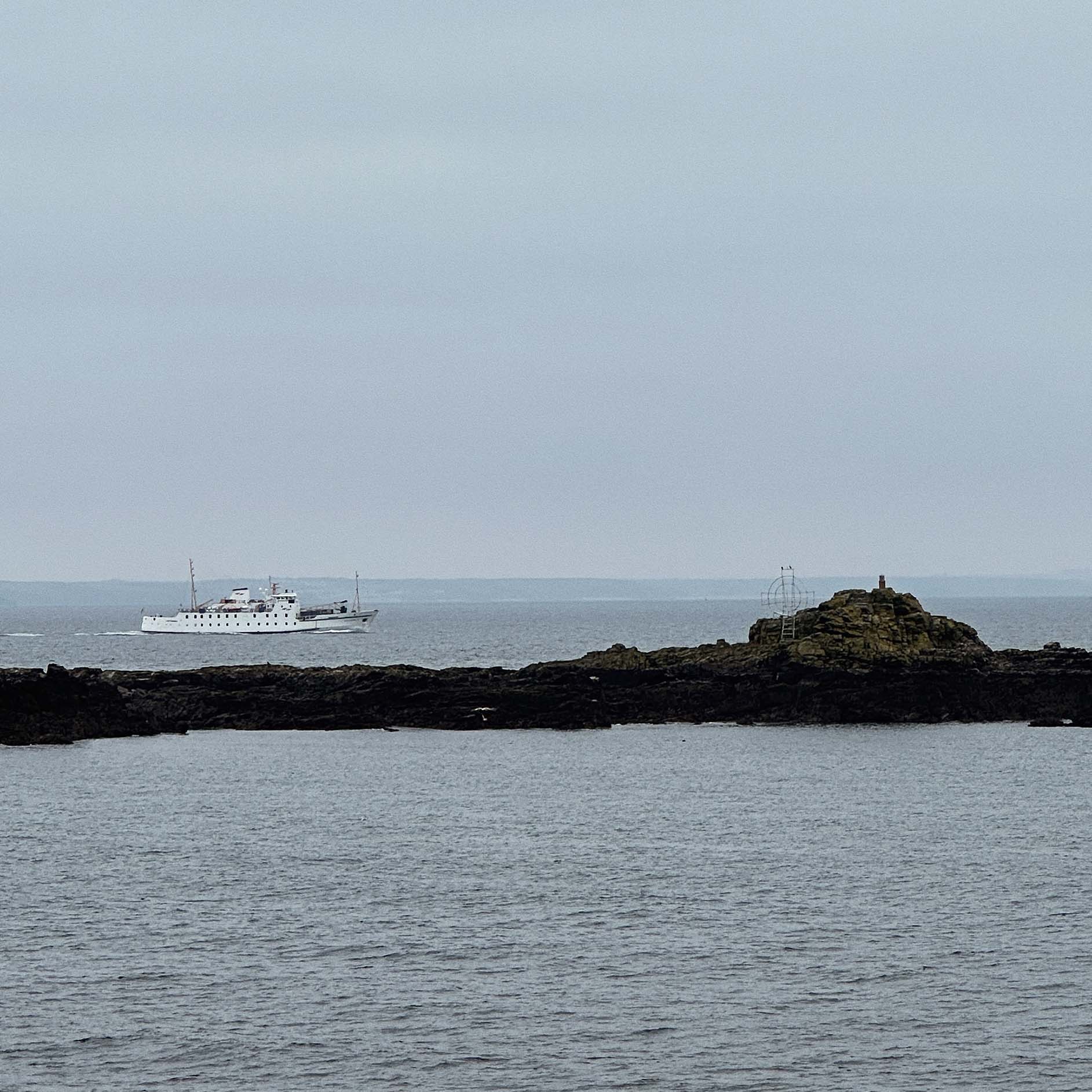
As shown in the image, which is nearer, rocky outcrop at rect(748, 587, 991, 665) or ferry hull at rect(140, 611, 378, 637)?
rocky outcrop at rect(748, 587, 991, 665)

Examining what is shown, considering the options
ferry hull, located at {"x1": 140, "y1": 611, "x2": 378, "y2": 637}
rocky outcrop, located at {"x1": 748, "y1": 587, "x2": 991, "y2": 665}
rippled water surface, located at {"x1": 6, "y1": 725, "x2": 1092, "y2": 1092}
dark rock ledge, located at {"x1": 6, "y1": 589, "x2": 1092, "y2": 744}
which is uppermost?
ferry hull, located at {"x1": 140, "y1": 611, "x2": 378, "y2": 637}

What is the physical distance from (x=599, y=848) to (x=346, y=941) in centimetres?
1081

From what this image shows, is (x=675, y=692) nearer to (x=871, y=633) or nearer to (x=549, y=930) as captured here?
(x=871, y=633)

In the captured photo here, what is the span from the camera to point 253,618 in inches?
7239

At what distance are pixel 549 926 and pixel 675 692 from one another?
133 ft

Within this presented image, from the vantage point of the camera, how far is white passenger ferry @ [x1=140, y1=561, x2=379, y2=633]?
182m

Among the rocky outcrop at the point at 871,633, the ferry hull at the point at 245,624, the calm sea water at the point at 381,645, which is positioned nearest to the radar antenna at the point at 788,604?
the rocky outcrop at the point at 871,633

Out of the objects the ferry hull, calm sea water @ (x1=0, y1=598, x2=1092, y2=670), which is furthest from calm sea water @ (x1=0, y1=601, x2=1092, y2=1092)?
the ferry hull

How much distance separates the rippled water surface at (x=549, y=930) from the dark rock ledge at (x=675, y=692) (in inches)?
576

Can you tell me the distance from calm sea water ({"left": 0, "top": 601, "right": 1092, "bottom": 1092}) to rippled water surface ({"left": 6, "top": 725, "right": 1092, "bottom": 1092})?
9 centimetres

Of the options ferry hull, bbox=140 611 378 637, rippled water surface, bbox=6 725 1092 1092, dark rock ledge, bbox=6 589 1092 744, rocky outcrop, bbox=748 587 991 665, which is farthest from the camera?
ferry hull, bbox=140 611 378 637

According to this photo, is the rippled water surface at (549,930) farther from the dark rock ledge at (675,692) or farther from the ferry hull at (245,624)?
the ferry hull at (245,624)

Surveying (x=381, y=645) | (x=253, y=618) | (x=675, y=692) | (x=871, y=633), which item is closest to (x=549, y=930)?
(x=675, y=692)

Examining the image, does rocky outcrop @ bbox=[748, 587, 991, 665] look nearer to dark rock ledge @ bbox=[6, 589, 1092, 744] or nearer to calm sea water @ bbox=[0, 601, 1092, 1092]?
dark rock ledge @ bbox=[6, 589, 1092, 744]
